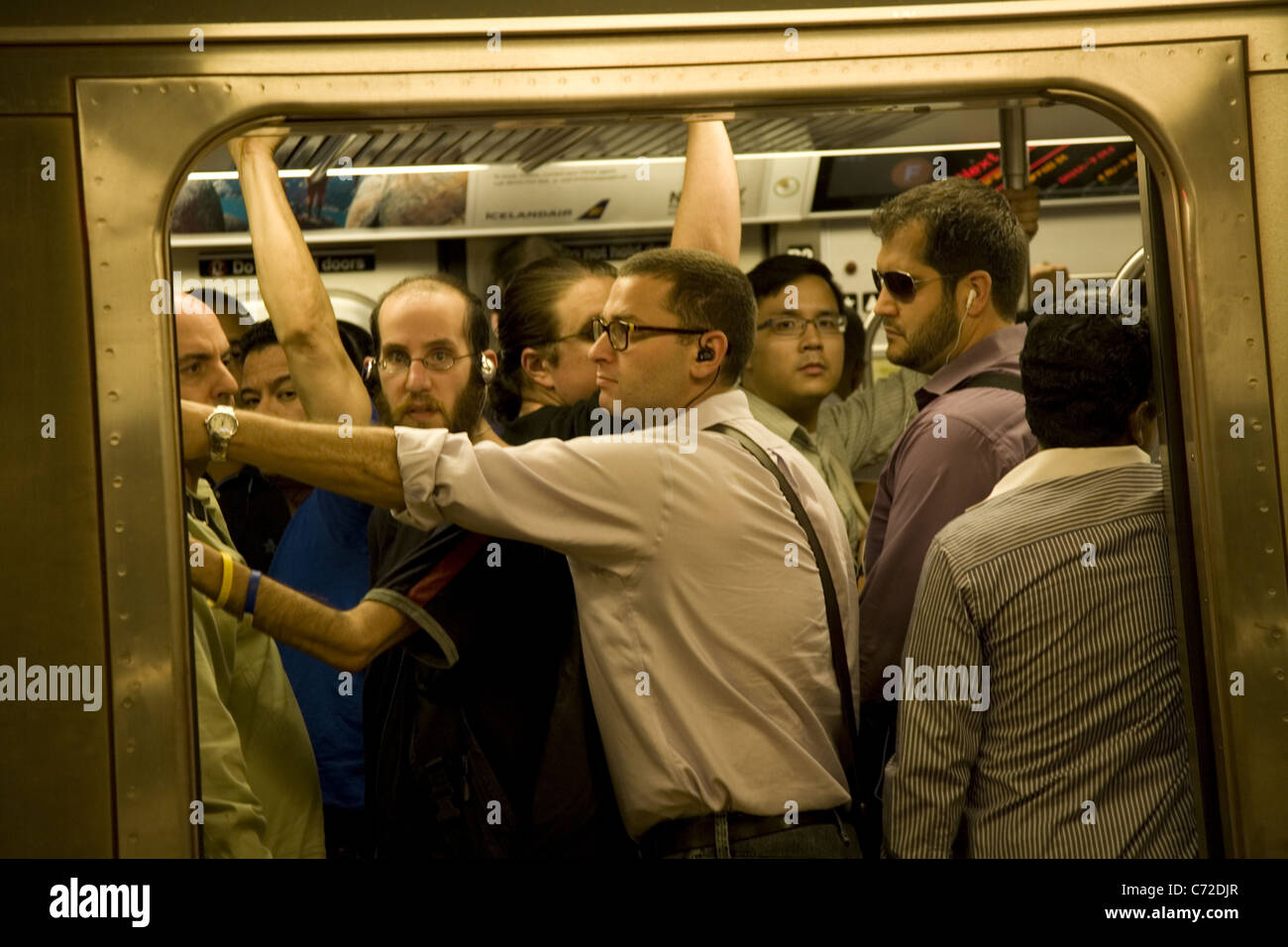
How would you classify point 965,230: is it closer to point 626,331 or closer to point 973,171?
point 626,331

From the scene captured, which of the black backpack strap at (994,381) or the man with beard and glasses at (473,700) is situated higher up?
the black backpack strap at (994,381)

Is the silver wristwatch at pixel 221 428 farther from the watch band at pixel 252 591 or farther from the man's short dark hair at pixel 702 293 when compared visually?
the man's short dark hair at pixel 702 293

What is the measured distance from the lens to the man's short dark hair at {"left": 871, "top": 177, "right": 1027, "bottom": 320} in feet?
9.66

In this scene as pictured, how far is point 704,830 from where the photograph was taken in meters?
2.21

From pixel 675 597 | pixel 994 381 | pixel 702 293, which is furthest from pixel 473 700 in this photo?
pixel 994 381

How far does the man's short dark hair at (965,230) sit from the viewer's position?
2945 millimetres

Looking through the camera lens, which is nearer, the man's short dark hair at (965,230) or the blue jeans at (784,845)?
the blue jeans at (784,845)

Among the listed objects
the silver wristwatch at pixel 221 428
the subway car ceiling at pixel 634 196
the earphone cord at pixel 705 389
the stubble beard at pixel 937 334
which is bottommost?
the silver wristwatch at pixel 221 428

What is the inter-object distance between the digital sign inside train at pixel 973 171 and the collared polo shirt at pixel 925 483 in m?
2.26

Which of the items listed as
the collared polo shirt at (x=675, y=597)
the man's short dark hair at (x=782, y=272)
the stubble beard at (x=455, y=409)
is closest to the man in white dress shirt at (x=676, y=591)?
the collared polo shirt at (x=675, y=597)

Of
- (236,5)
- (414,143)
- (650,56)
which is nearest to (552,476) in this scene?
(650,56)

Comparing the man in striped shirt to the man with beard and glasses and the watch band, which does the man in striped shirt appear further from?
the watch band

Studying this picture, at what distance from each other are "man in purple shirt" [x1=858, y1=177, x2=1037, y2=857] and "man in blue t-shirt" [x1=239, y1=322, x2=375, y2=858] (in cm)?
107
